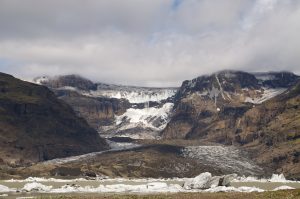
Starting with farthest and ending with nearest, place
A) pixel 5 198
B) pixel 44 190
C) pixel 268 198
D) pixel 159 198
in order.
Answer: pixel 44 190 → pixel 5 198 → pixel 159 198 → pixel 268 198

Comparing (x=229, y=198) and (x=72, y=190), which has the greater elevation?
(x=229, y=198)

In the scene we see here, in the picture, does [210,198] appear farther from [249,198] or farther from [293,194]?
[293,194]

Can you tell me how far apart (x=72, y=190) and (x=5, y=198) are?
5420cm

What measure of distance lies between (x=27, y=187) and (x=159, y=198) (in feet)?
303

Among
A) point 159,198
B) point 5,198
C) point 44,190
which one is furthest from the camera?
point 44,190

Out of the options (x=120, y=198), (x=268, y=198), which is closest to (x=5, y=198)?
(x=120, y=198)

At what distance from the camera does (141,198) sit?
366 feet

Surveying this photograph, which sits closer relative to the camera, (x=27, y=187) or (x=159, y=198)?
(x=159, y=198)

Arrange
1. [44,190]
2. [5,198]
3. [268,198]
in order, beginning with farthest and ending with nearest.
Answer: [44,190], [5,198], [268,198]

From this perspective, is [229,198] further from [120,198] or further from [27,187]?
[27,187]

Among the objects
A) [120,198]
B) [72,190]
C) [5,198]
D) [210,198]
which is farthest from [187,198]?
[72,190]

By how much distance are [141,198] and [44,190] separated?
87056mm

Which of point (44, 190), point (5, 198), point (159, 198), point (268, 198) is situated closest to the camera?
point (268, 198)

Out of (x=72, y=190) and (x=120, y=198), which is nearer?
(x=120, y=198)
